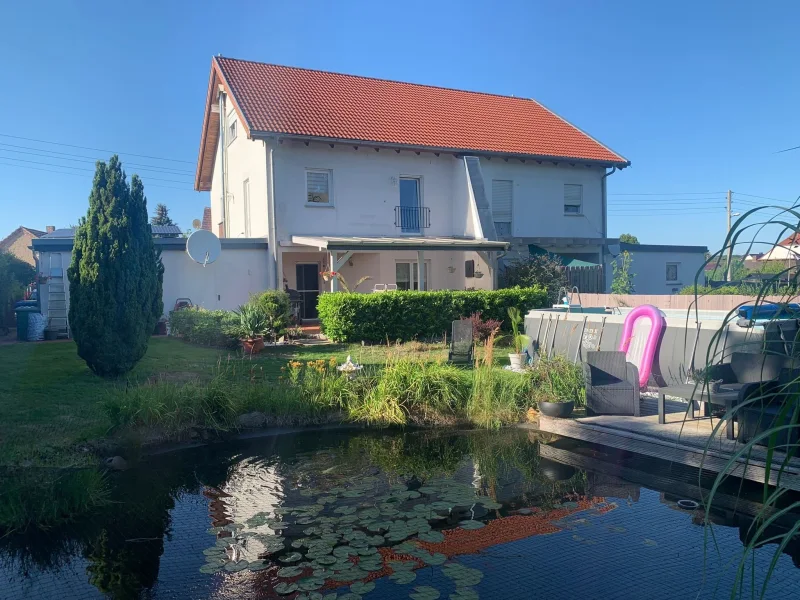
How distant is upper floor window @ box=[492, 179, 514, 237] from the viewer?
23.8m

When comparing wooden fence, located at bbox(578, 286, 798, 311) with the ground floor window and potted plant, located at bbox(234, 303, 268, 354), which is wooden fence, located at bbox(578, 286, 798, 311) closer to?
the ground floor window

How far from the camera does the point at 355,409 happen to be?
9539 mm

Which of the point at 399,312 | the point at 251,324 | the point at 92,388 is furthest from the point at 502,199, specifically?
the point at 92,388

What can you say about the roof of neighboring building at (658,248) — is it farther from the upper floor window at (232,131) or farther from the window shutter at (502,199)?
the upper floor window at (232,131)

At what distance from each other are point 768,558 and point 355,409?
228 inches

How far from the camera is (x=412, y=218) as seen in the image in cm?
2270

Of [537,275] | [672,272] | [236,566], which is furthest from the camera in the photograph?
[672,272]

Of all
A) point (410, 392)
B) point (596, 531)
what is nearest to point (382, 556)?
point (596, 531)

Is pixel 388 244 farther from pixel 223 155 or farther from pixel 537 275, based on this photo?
pixel 223 155

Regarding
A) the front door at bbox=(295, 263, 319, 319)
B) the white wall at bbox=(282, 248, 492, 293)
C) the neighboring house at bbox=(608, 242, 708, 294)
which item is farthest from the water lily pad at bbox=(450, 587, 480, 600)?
the neighboring house at bbox=(608, 242, 708, 294)

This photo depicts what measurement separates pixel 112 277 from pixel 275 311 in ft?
17.3

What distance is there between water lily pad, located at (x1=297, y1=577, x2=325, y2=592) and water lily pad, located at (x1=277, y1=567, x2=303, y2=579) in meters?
0.12

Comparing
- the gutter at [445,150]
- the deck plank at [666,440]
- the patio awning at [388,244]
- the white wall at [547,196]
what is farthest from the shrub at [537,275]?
the deck plank at [666,440]

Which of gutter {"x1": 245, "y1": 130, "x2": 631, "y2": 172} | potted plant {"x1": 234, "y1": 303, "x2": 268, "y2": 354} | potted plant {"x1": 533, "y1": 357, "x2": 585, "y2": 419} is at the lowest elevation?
potted plant {"x1": 533, "y1": 357, "x2": 585, "y2": 419}
